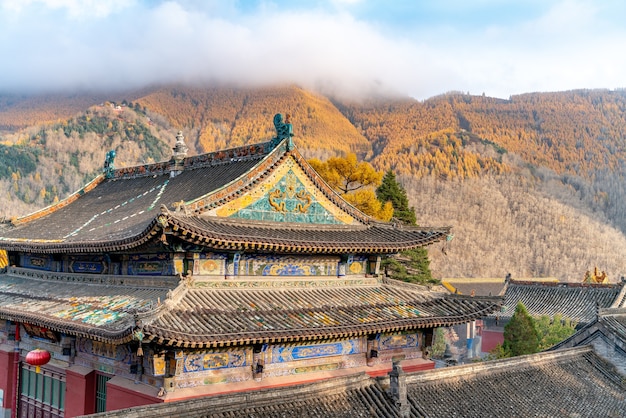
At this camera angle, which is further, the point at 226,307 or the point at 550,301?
the point at 550,301

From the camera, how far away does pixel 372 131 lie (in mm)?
114500

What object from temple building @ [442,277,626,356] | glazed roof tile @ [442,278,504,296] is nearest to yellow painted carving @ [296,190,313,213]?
temple building @ [442,277,626,356]

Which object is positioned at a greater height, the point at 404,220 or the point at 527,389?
the point at 404,220

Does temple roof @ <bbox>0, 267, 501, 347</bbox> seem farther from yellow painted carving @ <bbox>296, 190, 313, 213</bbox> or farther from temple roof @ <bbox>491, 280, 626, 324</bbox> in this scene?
temple roof @ <bbox>491, 280, 626, 324</bbox>

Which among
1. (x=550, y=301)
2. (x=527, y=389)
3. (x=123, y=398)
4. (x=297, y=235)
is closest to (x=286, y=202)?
(x=297, y=235)

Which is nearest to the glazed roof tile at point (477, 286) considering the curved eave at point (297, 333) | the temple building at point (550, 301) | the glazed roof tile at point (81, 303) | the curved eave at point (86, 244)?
the temple building at point (550, 301)

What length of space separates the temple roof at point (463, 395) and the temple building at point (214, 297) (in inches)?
65.7

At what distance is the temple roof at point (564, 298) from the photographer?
127 feet

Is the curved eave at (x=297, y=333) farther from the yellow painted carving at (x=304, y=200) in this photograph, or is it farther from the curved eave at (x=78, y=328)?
the yellow painted carving at (x=304, y=200)

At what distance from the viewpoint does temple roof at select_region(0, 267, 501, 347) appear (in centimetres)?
1220

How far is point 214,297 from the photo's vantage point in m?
14.0

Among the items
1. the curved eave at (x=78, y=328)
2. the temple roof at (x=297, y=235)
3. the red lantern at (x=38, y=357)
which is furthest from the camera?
the red lantern at (x=38, y=357)

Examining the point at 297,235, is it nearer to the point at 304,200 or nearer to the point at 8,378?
the point at 304,200

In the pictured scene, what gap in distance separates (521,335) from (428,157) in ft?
267
